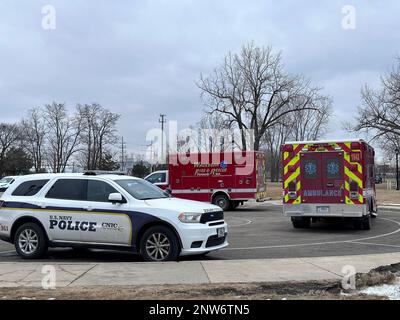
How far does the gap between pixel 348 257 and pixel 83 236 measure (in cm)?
544

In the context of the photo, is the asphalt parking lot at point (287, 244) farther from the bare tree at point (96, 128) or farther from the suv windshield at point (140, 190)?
the bare tree at point (96, 128)

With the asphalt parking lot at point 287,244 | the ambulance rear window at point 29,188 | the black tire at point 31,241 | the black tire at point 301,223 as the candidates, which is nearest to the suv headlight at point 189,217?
the asphalt parking lot at point 287,244

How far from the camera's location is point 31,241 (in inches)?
429

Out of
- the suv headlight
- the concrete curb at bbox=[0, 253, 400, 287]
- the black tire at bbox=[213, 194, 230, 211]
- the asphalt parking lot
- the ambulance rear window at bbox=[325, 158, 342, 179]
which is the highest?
the ambulance rear window at bbox=[325, 158, 342, 179]

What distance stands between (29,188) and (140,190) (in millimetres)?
2566

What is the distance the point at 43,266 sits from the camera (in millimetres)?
9594

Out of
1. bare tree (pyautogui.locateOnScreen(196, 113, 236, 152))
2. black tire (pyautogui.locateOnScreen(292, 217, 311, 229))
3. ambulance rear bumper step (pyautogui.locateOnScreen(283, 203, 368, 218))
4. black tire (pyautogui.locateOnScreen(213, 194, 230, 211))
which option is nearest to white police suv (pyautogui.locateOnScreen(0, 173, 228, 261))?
ambulance rear bumper step (pyautogui.locateOnScreen(283, 203, 368, 218))

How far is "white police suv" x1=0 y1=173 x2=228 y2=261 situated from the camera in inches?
392

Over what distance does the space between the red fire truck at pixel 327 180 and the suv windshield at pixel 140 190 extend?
→ 6.11 meters

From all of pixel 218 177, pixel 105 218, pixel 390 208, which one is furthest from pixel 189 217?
pixel 390 208

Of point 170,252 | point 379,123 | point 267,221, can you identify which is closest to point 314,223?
point 267,221

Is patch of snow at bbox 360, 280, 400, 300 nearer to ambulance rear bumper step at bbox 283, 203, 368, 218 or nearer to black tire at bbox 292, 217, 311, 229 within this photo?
ambulance rear bumper step at bbox 283, 203, 368, 218

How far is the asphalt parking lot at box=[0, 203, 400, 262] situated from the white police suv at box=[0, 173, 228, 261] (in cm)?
55

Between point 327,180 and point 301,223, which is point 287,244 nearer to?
point 327,180
